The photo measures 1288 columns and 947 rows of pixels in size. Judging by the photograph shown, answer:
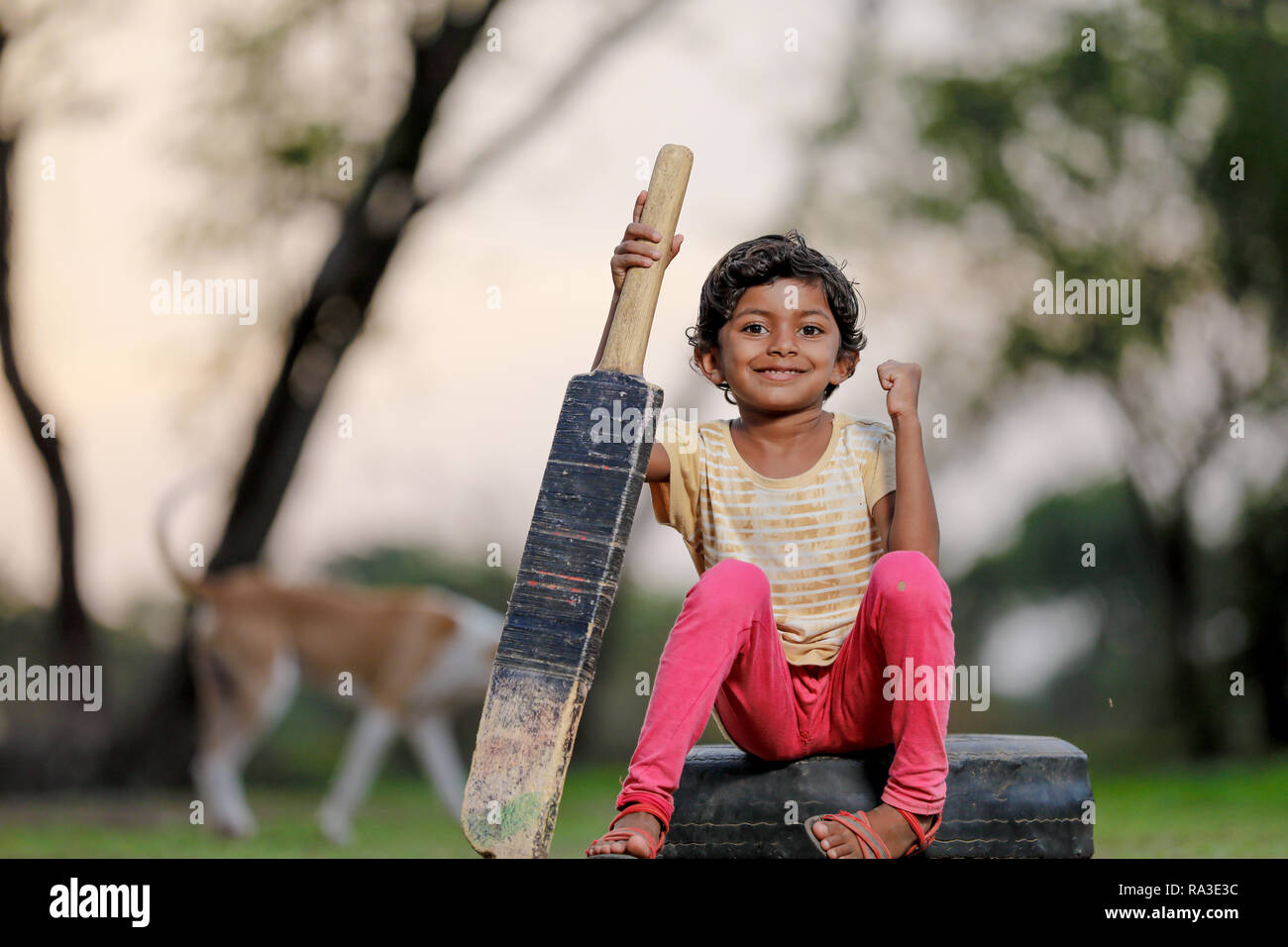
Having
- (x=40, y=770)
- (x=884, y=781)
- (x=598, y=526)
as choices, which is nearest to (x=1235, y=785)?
(x=884, y=781)

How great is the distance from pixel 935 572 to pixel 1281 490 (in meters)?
5.68

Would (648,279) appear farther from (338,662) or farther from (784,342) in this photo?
(338,662)

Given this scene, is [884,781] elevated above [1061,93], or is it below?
below

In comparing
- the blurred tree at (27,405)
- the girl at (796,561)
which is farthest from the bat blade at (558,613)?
the blurred tree at (27,405)

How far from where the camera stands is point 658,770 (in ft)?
6.36

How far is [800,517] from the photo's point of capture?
222cm

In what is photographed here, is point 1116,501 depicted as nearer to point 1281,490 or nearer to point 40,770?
point 1281,490

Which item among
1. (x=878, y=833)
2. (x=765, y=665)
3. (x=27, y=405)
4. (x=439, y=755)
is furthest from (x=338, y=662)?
(x=878, y=833)

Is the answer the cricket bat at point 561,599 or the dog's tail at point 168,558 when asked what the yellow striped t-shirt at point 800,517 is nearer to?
the cricket bat at point 561,599

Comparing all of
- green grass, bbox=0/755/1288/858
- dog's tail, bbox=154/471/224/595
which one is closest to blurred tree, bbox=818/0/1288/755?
green grass, bbox=0/755/1288/858

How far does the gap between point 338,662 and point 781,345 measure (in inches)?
148

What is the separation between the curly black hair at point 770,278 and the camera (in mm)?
2270

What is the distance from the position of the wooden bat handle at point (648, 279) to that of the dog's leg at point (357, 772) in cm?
339

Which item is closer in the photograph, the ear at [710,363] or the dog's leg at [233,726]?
the ear at [710,363]
